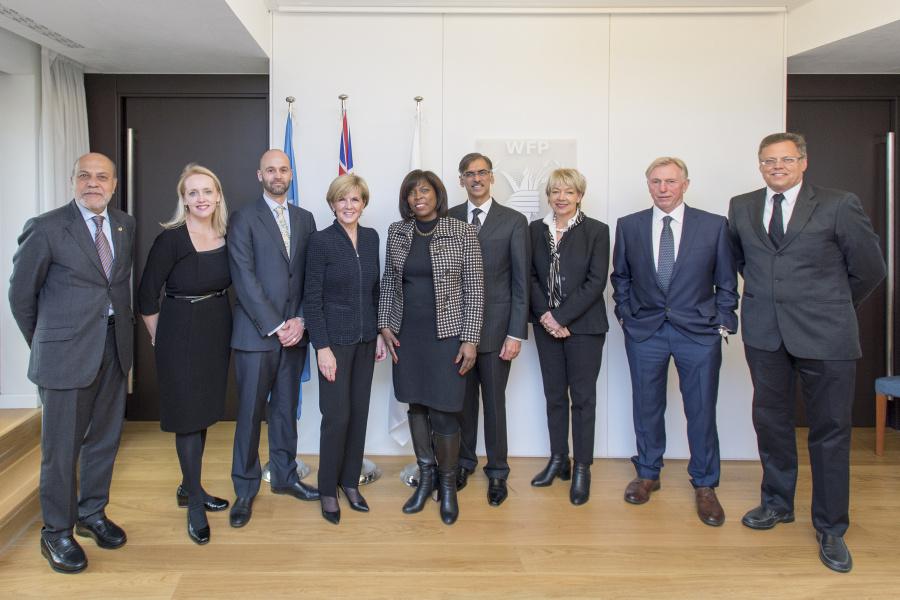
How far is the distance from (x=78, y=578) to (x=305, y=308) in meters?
1.51

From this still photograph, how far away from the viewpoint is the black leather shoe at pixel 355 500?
328cm

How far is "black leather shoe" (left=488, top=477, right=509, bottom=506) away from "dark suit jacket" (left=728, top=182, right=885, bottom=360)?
62.2 inches

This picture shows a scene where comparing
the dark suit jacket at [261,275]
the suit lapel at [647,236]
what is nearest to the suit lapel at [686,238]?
the suit lapel at [647,236]

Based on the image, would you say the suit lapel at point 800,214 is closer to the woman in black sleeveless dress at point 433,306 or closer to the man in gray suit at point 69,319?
the woman in black sleeveless dress at point 433,306

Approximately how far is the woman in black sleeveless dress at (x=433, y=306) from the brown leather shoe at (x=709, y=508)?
131 centimetres

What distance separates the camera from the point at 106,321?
2752 millimetres

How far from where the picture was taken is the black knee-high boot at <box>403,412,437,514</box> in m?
3.26

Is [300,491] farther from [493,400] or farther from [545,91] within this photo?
[545,91]

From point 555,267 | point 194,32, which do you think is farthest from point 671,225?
point 194,32

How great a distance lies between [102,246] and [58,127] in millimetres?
2036

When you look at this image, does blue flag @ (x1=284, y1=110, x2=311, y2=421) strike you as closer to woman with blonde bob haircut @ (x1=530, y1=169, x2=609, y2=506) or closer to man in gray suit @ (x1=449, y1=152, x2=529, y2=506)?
man in gray suit @ (x1=449, y1=152, x2=529, y2=506)

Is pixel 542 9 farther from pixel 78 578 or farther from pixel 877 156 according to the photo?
pixel 78 578

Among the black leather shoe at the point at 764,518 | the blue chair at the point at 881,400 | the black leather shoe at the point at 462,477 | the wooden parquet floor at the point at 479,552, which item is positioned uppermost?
the blue chair at the point at 881,400

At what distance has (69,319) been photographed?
8.71 ft
